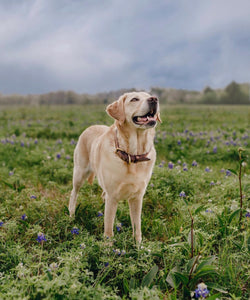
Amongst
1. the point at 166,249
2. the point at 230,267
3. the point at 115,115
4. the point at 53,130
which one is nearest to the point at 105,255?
the point at 166,249

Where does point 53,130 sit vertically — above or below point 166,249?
above

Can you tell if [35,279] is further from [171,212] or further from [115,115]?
[171,212]

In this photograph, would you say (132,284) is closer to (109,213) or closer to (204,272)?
(204,272)

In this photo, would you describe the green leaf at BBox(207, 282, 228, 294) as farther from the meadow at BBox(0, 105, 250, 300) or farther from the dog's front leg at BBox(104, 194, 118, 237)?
the dog's front leg at BBox(104, 194, 118, 237)

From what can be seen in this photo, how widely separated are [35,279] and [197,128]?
34.1 ft

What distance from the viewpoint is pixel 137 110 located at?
118 inches

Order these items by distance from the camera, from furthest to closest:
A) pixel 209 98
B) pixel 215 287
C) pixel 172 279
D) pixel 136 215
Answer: pixel 209 98 → pixel 136 215 → pixel 172 279 → pixel 215 287

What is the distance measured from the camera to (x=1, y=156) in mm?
7406

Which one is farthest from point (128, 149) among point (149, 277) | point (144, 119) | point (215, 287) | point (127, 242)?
point (215, 287)

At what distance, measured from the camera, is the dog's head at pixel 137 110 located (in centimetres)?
294

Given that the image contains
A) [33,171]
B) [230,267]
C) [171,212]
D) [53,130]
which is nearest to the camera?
[230,267]

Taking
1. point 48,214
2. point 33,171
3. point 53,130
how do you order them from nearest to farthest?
1. point 48,214
2. point 33,171
3. point 53,130

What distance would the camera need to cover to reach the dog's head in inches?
116

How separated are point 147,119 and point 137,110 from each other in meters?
0.14
